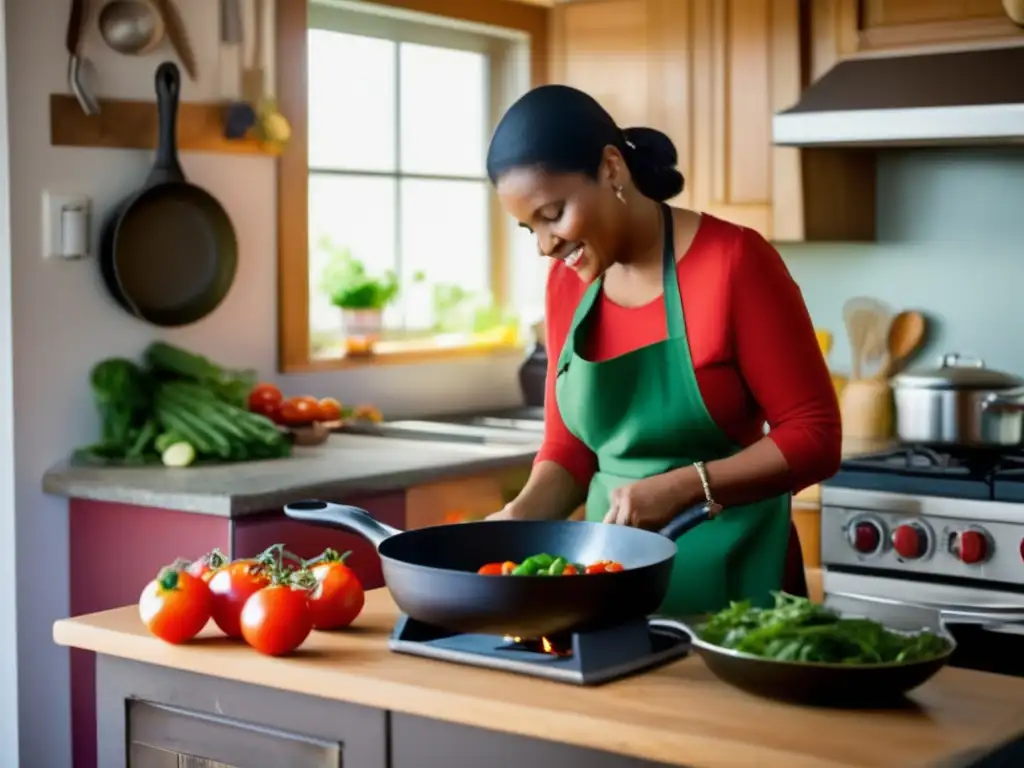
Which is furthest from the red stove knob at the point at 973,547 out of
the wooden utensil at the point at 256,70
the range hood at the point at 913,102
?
the wooden utensil at the point at 256,70

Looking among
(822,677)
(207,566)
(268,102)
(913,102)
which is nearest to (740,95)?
(913,102)

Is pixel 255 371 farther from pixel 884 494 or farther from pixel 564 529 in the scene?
pixel 564 529

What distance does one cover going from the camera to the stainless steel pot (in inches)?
140

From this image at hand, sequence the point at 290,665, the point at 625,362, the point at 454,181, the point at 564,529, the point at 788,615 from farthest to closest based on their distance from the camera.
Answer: the point at 454,181
the point at 625,362
the point at 564,529
the point at 290,665
the point at 788,615

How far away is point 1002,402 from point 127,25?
2123 millimetres

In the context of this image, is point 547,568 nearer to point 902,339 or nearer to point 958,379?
point 958,379

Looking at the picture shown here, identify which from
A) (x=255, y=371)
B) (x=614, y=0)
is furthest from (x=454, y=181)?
(x=255, y=371)

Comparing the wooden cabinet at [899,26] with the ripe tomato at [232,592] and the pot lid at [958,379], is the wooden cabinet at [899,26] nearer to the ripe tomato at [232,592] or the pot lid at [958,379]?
the pot lid at [958,379]

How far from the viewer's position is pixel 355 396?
4156 millimetres

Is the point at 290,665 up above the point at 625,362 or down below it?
below

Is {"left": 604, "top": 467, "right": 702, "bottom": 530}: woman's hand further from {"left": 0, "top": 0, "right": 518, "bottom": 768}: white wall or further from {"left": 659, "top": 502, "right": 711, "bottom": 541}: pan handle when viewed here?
{"left": 0, "top": 0, "right": 518, "bottom": 768}: white wall

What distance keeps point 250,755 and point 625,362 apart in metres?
0.82

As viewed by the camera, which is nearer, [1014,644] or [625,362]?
[625,362]

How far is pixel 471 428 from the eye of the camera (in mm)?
4117
